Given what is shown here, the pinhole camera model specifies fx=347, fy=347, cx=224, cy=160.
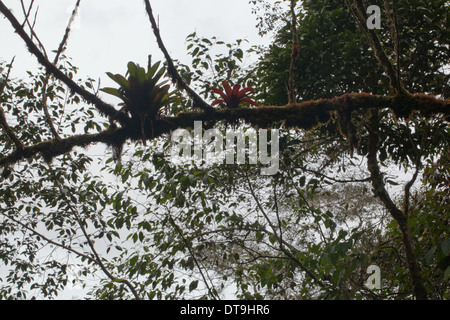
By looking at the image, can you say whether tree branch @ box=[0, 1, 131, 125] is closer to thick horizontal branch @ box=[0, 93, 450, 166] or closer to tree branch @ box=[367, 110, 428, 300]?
thick horizontal branch @ box=[0, 93, 450, 166]

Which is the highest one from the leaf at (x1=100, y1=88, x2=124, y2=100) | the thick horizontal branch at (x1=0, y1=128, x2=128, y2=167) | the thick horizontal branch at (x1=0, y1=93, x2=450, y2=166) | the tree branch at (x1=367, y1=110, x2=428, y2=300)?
the leaf at (x1=100, y1=88, x2=124, y2=100)

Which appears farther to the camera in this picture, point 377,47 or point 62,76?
point 62,76

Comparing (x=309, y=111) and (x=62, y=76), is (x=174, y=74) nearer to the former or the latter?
(x=62, y=76)

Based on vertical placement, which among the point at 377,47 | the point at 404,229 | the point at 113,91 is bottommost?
the point at 404,229

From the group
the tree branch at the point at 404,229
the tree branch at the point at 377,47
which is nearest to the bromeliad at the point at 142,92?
the tree branch at the point at 377,47

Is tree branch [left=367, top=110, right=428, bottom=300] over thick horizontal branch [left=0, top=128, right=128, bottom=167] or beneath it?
beneath

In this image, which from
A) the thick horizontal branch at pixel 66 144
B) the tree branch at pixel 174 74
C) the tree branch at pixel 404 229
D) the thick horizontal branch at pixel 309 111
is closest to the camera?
the tree branch at pixel 174 74

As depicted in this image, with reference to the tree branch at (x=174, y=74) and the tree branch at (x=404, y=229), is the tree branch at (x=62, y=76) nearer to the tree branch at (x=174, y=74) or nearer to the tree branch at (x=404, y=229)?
the tree branch at (x=174, y=74)

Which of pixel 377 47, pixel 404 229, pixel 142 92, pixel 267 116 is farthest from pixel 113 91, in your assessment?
pixel 404 229

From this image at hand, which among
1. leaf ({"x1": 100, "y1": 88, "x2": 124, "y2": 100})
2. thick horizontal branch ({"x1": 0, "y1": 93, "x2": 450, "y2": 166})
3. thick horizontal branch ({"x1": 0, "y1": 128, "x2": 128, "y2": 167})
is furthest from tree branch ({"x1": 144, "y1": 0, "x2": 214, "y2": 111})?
thick horizontal branch ({"x1": 0, "y1": 128, "x2": 128, "y2": 167})

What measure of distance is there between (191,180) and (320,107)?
3.21ft

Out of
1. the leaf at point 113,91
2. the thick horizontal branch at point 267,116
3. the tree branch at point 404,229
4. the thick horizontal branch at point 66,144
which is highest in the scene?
the leaf at point 113,91
